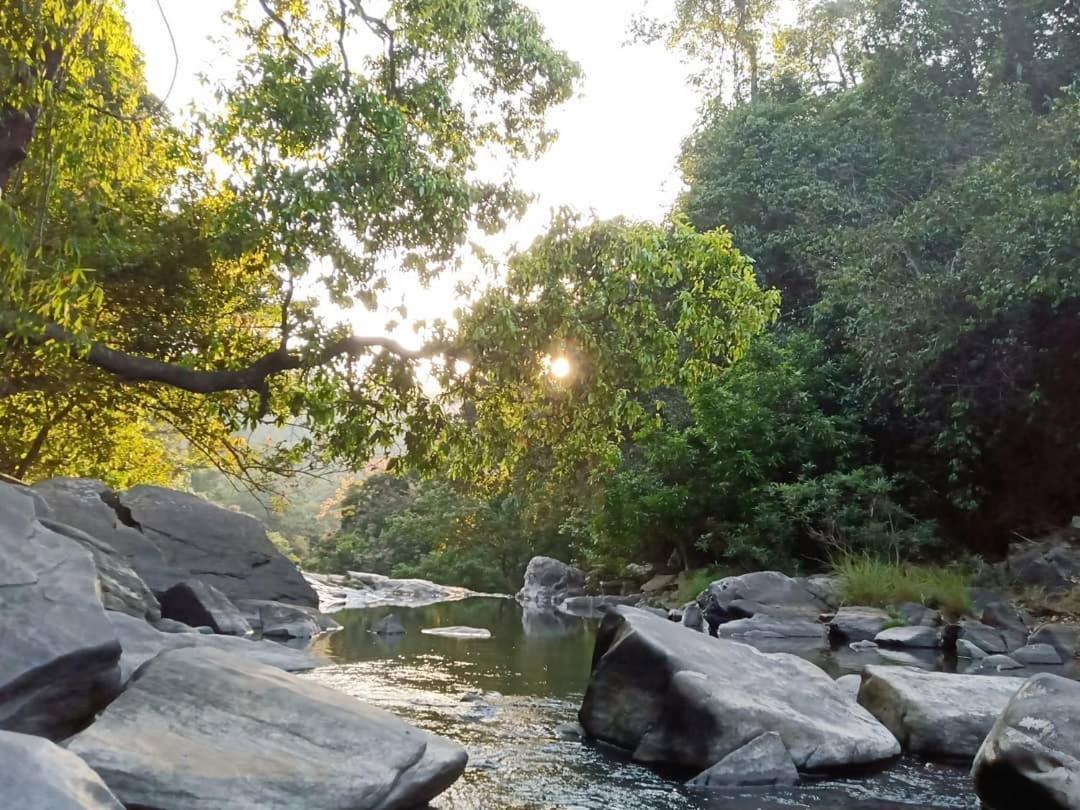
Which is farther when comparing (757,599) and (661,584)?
(661,584)

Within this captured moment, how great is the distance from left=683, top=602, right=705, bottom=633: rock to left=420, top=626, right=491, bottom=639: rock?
285cm

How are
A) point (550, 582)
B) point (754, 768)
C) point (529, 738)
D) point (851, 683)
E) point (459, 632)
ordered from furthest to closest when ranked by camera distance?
point (550, 582) → point (459, 632) → point (851, 683) → point (529, 738) → point (754, 768)

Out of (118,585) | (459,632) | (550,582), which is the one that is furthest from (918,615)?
(550,582)

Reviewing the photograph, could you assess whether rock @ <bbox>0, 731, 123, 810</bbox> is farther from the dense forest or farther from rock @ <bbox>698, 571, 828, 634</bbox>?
rock @ <bbox>698, 571, 828, 634</bbox>

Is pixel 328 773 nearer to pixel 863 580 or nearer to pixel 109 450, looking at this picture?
pixel 863 580

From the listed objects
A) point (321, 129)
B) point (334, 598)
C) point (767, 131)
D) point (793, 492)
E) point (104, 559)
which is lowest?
point (334, 598)

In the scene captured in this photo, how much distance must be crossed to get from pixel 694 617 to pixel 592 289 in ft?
21.8

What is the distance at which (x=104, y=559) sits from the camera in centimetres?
816

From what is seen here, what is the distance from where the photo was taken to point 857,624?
40.1 feet

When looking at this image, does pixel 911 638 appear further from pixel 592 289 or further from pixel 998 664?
pixel 592 289

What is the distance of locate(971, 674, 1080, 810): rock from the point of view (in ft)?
13.0

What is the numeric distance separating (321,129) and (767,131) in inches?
658

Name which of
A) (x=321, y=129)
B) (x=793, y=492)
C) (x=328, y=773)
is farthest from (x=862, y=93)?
(x=328, y=773)

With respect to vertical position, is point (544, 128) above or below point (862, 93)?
below
